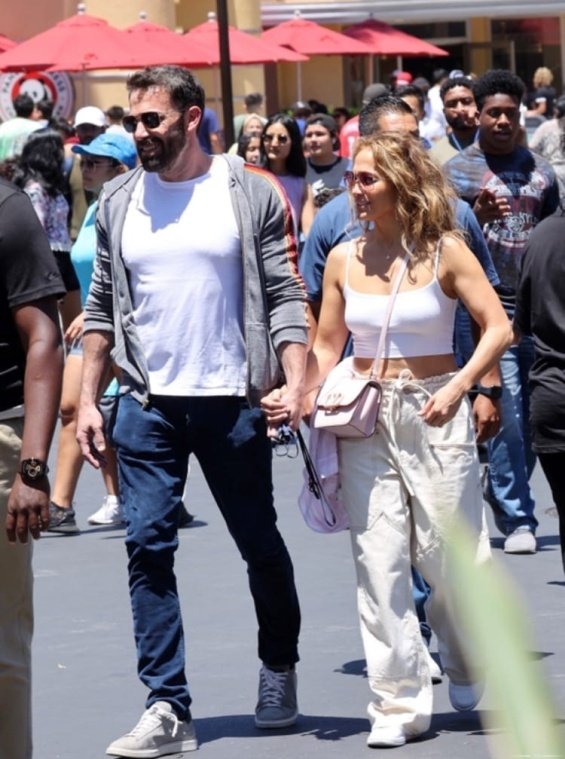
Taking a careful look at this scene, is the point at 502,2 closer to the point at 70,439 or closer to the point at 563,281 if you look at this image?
the point at 70,439

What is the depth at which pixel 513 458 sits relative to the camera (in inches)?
284

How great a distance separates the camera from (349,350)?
513 cm

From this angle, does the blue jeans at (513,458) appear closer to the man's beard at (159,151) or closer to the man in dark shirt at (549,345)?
the man in dark shirt at (549,345)

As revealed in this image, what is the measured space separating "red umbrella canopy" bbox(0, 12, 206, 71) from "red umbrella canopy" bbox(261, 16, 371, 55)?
27.6 feet

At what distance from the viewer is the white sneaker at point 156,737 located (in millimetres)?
4238

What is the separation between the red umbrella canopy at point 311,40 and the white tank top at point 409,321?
2475cm

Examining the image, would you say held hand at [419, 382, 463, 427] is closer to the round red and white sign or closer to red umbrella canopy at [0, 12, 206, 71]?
red umbrella canopy at [0, 12, 206, 71]

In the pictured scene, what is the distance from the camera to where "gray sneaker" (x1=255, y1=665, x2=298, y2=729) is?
455 centimetres

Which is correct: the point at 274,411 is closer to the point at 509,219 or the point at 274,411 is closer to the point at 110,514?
the point at 509,219

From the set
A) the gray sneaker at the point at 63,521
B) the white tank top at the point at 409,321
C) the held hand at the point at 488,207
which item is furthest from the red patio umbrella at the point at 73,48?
the white tank top at the point at 409,321

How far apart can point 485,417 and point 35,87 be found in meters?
18.8

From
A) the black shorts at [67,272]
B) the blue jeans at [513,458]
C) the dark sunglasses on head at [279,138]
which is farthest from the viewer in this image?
the dark sunglasses on head at [279,138]

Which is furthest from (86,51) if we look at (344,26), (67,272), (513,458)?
(344,26)

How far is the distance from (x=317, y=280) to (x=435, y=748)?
5.29ft
